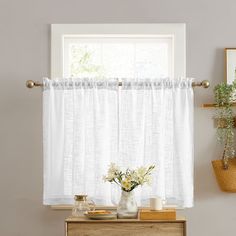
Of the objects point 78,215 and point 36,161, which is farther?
point 36,161

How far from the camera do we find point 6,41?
4293mm

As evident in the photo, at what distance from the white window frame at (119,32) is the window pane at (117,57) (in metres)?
0.12

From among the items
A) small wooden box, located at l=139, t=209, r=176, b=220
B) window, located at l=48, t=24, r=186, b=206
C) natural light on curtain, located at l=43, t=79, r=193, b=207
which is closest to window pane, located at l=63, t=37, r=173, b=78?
window, located at l=48, t=24, r=186, b=206

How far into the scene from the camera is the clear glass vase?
152 inches

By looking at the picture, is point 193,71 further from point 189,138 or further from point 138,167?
point 138,167

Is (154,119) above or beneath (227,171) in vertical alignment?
above

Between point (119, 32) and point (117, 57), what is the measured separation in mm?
217

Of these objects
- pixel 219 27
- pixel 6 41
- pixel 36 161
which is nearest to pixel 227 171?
pixel 219 27

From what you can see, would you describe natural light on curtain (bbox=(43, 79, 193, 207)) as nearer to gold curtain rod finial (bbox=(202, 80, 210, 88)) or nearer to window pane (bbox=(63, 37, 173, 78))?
gold curtain rod finial (bbox=(202, 80, 210, 88))

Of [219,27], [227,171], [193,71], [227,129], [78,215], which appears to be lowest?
[78,215]

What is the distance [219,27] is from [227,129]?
69 centimetres

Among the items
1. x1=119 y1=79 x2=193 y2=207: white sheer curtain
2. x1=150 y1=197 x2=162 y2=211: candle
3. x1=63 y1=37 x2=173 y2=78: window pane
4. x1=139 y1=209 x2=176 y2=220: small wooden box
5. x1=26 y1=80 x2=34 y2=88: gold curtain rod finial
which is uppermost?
x1=63 y1=37 x2=173 y2=78: window pane

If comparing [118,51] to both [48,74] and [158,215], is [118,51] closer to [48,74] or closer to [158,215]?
[48,74]

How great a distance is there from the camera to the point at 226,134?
417cm
